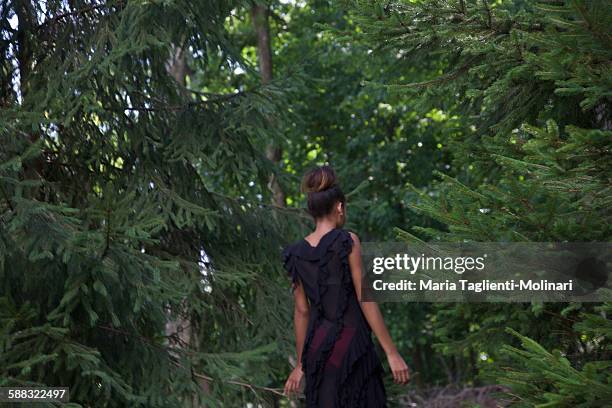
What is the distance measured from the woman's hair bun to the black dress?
0.88 feet

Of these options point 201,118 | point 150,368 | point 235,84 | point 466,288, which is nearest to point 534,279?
point 466,288

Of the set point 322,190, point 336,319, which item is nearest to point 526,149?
point 322,190

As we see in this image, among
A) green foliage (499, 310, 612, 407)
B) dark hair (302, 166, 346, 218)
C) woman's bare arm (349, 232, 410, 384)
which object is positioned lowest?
green foliage (499, 310, 612, 407)

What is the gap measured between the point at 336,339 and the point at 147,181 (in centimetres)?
413

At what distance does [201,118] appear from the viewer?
363 inches

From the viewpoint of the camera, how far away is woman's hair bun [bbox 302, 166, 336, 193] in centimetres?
524

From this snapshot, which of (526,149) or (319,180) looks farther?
(319,180)

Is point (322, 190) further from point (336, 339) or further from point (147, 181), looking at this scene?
point (147, 181)

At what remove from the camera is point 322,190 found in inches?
206

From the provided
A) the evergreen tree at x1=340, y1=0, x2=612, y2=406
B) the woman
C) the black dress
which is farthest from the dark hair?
the evergreen tree at x1=340, y1=0, x2=612, y2=406

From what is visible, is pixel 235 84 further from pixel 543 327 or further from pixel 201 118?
pixel 543 327

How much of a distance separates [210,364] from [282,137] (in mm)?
2614

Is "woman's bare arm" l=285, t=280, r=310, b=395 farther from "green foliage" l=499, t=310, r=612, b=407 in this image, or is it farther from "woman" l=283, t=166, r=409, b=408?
"green foliage" l=499, t=310, r=612, b=407

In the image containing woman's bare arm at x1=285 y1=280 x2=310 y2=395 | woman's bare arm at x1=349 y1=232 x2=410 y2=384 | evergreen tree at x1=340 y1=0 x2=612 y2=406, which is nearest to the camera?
evergreen tree at x1=340 y1=0 x2=612 y2=406
